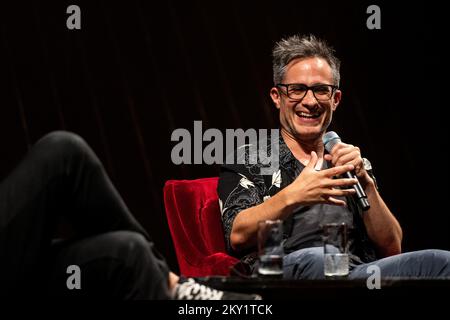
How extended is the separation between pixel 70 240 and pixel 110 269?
0.44 feet

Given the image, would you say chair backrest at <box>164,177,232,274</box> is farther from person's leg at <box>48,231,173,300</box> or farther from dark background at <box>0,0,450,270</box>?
person's leg at <box>48,231,173,300</box>

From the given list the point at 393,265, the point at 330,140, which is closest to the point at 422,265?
the point at 393,265

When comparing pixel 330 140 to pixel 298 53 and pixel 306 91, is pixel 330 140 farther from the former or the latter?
pixel 298 53

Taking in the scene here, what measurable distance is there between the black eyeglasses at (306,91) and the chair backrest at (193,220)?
1.33 feet

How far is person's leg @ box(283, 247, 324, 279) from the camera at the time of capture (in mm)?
1697

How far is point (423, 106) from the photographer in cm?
279

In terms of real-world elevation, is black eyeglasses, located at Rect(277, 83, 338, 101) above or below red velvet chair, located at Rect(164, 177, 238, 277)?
above

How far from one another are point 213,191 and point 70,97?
0.86m

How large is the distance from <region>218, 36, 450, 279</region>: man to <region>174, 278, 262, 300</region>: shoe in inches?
16.1

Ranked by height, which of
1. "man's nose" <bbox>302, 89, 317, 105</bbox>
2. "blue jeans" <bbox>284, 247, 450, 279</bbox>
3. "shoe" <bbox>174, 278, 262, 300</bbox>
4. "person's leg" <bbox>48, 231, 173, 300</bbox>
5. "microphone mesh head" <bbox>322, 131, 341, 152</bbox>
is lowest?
"blue jeans" <bbox>284, 247, 450, 279</bbox>

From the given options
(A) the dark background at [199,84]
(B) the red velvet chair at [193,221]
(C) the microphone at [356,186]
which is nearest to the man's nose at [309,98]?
(C) the microphone at [356,186]

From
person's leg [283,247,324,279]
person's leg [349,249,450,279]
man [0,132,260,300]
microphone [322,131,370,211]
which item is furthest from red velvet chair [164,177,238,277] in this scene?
man [0,132,260,300]

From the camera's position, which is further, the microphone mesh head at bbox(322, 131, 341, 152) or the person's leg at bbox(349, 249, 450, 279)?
the microphone mesh head at bbox(322, 131, 341, 152)
